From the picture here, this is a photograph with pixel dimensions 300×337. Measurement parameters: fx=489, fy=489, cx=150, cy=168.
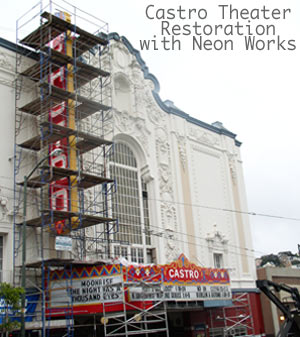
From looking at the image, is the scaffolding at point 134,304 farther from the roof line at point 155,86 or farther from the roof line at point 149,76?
the roof line at point 155,86

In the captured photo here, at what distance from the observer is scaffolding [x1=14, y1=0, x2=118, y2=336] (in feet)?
64.9

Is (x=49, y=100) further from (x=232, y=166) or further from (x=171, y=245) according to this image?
(x=232, y=166)

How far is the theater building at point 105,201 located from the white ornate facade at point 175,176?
0.08 meters

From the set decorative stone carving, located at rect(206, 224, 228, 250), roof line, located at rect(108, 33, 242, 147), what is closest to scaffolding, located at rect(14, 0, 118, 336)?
roof line, located at rect(108, 33, 242, 147)

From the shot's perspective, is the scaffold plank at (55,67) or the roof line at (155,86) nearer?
the scaffold plank at (55,67)

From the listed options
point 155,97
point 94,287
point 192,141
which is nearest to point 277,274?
point 192,141

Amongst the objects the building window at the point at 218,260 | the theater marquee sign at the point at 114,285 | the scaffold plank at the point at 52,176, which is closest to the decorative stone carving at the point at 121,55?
the scaffold plank at the point at 52,176

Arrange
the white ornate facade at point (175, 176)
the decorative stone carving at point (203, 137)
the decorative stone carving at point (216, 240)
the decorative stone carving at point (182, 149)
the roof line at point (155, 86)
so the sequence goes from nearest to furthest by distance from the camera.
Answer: the white ornate facade at point (175, 176) < the roof line at point (155, 86) < the decorative stone carving at point (216, 240) < the decorative stone carving at point (182, 149) < the decorative stone carving at point (203, 137)

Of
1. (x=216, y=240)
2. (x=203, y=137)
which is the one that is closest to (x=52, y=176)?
(x=216, y=240)

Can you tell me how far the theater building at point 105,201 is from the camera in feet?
63.7

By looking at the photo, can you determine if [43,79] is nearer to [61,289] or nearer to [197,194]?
[61,289]

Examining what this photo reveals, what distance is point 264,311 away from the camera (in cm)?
3119

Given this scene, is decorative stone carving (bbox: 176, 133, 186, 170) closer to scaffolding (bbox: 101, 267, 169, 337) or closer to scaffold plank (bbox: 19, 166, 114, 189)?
scaffold plank (bbox: 19, 166, 114, 189)

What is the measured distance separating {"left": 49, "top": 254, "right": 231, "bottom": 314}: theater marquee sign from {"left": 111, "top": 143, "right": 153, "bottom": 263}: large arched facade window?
391 centimetres
